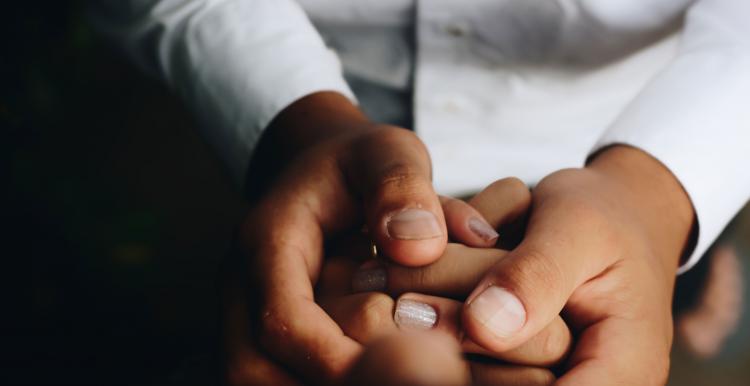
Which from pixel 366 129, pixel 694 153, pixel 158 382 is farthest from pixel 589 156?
pixel 158 382

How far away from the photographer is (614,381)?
362 millimetres

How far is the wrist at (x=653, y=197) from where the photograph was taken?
454 mm

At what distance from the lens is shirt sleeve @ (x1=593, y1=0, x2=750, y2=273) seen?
1.62 ft

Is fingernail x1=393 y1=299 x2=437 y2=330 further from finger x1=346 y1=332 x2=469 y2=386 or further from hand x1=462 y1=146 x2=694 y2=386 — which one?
finger x1=346 y1=332 x2=469 y2=386

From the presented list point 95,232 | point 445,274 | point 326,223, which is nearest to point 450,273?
point 445,274

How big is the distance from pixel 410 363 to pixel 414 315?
0.21 meters

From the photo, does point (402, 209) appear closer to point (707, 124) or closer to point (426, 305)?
point (426, 305)

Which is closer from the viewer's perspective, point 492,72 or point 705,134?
point 705,134

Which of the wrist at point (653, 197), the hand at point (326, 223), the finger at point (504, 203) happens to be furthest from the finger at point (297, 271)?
the wrist at point (653, 197)

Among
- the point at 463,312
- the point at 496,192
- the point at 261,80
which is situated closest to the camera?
the point at 463,312

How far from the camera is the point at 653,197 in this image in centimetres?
48

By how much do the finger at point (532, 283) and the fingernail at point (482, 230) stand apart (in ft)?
0.14

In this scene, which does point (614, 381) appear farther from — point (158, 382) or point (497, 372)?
point (158, 382)

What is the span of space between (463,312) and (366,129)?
18 cm
